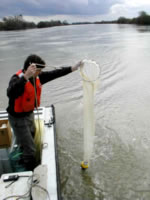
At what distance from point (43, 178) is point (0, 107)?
14.6 ft

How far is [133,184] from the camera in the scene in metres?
3.09

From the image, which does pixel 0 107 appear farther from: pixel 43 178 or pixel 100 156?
pixel 43 178

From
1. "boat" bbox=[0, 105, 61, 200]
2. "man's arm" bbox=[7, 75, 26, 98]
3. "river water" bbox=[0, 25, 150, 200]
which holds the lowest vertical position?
"river water" bbox=[0, 25, 150, 200]

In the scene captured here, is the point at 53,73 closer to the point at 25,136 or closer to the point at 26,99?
the point at 26,99

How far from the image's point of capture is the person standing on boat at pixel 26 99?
2195 millimetres

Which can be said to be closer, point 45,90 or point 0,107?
point 0,107

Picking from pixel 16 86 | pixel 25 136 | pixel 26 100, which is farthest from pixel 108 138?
pixel 16 86

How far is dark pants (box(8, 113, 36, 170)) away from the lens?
2.54m

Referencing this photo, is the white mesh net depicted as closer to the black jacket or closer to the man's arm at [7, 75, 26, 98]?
the black jacket

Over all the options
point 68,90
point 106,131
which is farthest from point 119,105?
point 68,90

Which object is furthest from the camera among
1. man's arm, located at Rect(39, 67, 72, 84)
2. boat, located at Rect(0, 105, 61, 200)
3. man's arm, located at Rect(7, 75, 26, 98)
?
man's arm, located at Rect(39, 67, 72, 84)

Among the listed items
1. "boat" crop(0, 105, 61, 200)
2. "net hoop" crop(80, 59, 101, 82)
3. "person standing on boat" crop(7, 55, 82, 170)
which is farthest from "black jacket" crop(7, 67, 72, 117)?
"boat" crop(0, 105, 61, 200)

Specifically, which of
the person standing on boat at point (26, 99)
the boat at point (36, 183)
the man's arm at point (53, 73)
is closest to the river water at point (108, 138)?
the boat at point (36, 183)

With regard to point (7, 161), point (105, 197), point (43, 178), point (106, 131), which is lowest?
point (105, 197)
